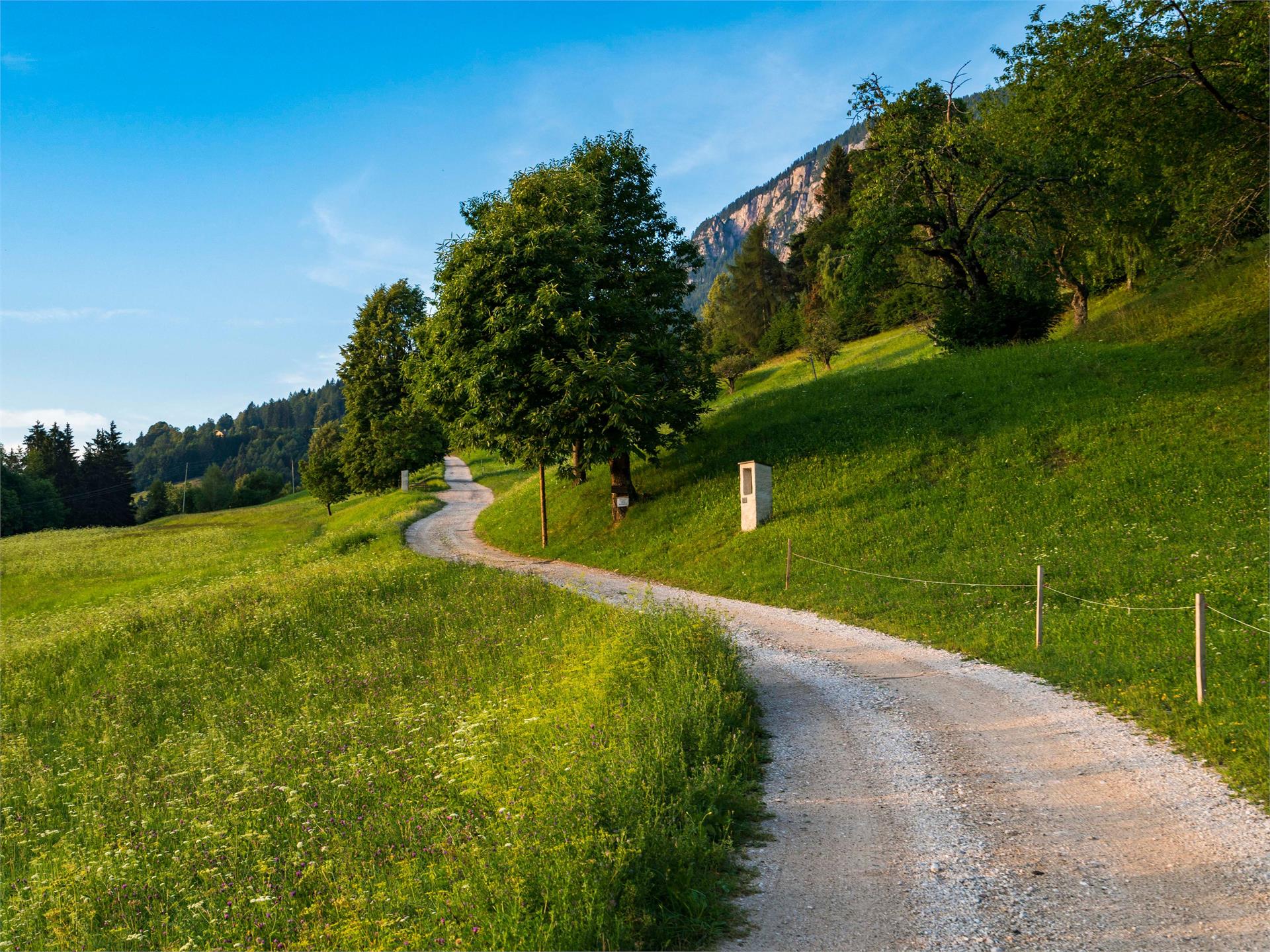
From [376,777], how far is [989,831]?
6973mm

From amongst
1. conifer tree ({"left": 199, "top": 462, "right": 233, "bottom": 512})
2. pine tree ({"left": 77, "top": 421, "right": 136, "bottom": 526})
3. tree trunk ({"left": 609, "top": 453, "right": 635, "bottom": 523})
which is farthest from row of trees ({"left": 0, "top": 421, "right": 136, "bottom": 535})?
tree trunk ({"left": 609, "top": 453, "right": 635, "bottom": 523})

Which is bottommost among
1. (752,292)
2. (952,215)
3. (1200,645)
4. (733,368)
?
(1200,645)

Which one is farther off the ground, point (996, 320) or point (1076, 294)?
point (1076, 294)

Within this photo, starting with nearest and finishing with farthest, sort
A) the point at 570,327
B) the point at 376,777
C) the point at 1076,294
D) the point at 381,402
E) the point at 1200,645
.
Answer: the point at 376,777, the point at 1200,645, the point at 570,327, the point at 1076,294, the point at 381,402

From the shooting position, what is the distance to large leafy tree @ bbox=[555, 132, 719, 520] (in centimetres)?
2600

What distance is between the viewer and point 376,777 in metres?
9.20

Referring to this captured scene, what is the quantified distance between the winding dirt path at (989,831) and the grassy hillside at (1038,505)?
1036 mm

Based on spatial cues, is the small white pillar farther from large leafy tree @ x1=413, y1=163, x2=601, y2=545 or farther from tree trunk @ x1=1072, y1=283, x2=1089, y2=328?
tree trunk @ x1=1072, y1=283, x2=1089, y2=328

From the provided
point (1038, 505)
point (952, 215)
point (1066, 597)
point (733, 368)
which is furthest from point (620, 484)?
point (733, 368)

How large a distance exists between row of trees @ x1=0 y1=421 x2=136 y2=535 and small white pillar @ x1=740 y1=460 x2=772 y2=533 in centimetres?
10159

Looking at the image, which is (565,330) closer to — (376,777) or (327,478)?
(376,777)

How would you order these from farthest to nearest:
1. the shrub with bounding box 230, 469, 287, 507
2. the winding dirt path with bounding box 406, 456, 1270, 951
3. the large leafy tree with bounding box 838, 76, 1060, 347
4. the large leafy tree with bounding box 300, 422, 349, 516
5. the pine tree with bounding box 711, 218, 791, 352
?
the shrub with bounding box 230, 469, 287, 507 → the pine tree with bounding box 711, 218, 791, 352 → the large leafy tree with bounding box 300, 422, 349, 516 → the large leafy tree with bounding box 838, 76, 1060, 347 → the winding dirt path with bounding box 406, 456, 1270, 951

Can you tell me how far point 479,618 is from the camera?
18188mm

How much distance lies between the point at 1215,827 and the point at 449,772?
7.78m
